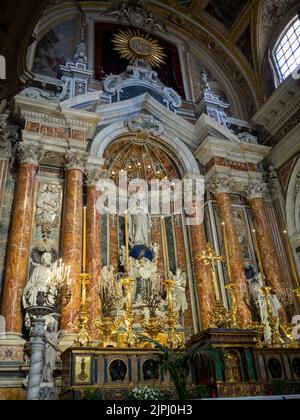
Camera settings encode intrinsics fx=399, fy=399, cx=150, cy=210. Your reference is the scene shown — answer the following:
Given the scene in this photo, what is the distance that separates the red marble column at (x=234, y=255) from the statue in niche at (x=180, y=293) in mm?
1491

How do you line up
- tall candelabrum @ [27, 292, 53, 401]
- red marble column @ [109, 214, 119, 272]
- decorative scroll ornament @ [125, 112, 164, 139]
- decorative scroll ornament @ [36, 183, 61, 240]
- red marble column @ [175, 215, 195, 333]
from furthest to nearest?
1. decorative scroll ornament @ [125, 112, 164, 139]
2. red marble column @ [109, 214, 119, 272]
3. red marble column @ [175, 215, 195, 333]
4. decorative scroll ornament @ [36, 183, 61, 240]
5. tall candelabrum @ [27, 292, 53, 401]

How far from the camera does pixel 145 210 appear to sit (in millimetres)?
13086

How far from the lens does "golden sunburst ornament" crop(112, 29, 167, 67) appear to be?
1606 centimetres

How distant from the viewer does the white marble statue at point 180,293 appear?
468 inches

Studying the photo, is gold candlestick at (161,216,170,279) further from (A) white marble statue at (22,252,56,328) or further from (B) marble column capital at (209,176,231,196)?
(A) white marble statue at (22,252,56,328)

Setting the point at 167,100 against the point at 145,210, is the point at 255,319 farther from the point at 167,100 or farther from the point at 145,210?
the point at 167,100

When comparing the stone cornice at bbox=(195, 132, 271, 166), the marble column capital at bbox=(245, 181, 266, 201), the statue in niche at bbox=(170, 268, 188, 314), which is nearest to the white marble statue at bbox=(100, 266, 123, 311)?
the statue in niche at bbox=(170, 268, 188, 314)

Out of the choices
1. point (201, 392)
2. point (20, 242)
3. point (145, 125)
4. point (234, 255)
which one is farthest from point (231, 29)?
point (201, 392)

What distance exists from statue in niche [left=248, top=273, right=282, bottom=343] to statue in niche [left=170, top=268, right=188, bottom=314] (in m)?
1.99

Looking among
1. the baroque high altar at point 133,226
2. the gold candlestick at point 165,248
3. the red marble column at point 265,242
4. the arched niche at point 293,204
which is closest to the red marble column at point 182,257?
the baroque high altar at point 133,226
